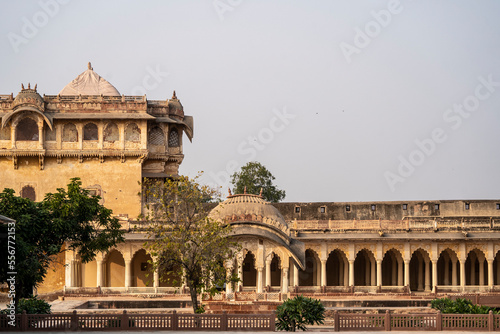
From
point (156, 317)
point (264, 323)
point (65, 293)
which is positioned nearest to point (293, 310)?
point (264, 323)

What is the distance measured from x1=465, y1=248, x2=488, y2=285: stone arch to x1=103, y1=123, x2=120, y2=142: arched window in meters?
18.7

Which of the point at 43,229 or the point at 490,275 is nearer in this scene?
the point at 43,229

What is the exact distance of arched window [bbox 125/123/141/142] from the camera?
4288 centimetres

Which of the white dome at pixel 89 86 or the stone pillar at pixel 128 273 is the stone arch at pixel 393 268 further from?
the white dome at pixel 89 86

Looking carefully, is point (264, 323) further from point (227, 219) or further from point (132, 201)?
point (132, 201)

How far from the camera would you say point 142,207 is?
42.5m

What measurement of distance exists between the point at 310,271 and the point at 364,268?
3120 mm

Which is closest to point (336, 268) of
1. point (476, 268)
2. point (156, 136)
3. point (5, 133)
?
point (476, 268)

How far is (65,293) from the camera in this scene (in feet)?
120

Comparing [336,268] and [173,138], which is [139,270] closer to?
[173,138]

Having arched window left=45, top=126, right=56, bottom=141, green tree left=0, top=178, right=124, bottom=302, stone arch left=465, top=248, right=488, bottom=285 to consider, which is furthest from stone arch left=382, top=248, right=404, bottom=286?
arched window left=45, top=126, right=56, bottom=141

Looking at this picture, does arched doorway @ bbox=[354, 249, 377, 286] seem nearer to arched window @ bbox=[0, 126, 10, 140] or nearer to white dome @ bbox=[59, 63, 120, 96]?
white dome @ bbox=[59, 63, 120, 96]

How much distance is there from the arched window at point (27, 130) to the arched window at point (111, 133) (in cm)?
351

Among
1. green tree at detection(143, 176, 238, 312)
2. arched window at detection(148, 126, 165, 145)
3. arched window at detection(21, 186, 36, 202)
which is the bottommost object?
green tree at detection(143, 176, 238, 312)
